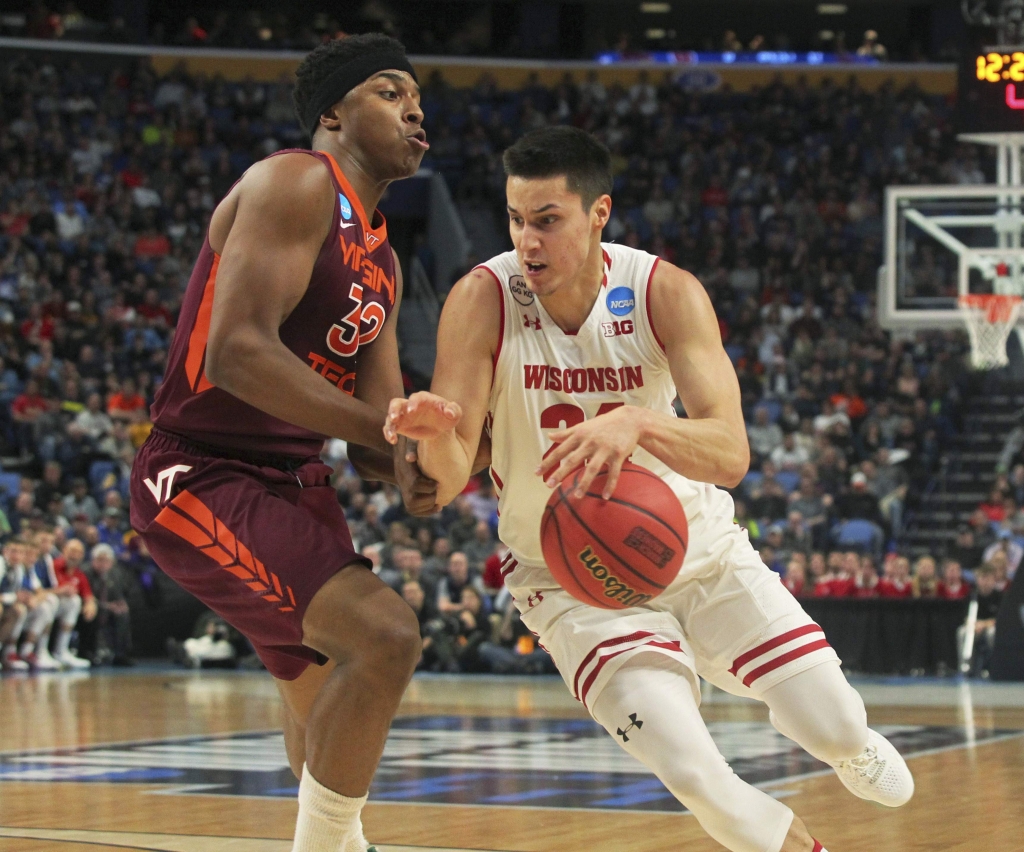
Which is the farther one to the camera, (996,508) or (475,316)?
(996,508)

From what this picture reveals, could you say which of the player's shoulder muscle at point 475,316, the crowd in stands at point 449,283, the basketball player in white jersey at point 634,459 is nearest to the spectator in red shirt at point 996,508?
the crowd in stands at point 449,283

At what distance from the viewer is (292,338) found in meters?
4.32

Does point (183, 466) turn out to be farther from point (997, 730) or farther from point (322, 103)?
point (997, 730)

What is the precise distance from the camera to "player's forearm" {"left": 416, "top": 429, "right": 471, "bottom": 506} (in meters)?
4.07

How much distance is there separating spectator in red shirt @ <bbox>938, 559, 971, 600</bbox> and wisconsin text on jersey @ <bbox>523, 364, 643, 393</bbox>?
11.1 meters

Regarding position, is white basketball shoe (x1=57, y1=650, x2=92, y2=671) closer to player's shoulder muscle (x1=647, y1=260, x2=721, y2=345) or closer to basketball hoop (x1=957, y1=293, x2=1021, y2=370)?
basketball hoop (x1=957, y1=293, x2=1021, y2=370)

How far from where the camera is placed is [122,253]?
70.5 feet

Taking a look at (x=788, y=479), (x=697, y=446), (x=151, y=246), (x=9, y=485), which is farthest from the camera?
(x=151, y=246)

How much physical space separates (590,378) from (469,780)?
3.49m

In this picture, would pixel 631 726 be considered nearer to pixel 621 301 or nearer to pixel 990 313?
pixel 621 301

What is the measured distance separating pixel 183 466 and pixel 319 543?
53 centimetres

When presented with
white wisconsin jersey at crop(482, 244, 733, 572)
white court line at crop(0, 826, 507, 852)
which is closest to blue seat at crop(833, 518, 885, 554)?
white court line at crop(0, 826, 507, 852)

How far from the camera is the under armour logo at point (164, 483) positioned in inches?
167

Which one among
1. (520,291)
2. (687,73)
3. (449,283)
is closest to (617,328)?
(520,291)
